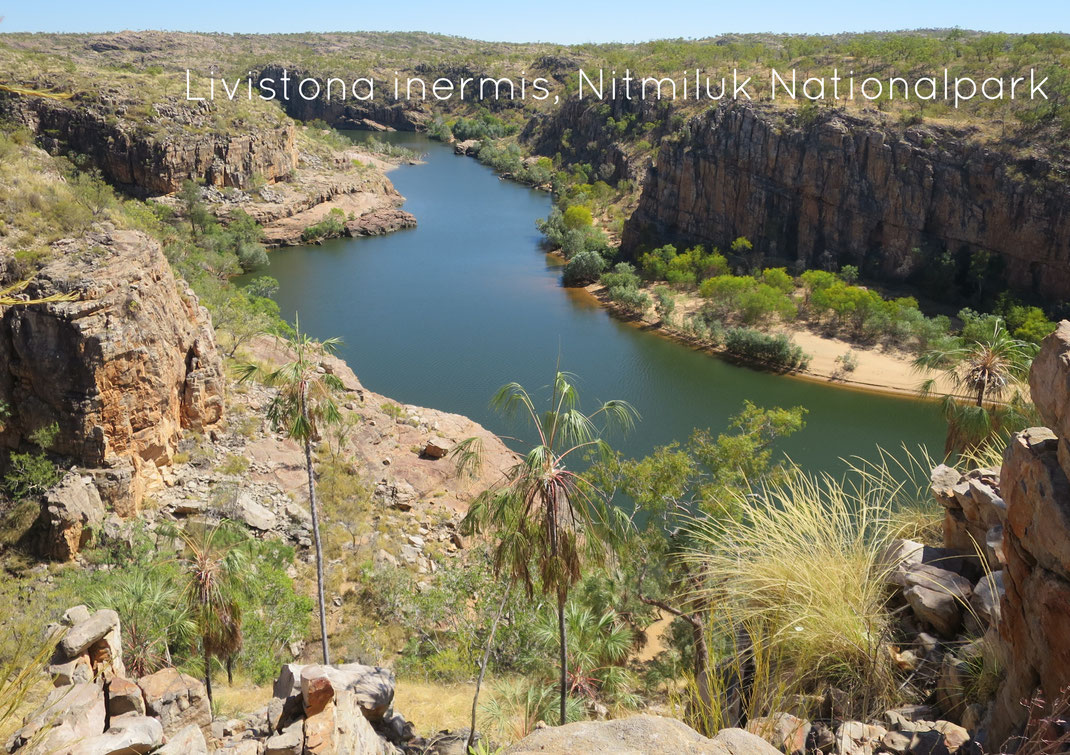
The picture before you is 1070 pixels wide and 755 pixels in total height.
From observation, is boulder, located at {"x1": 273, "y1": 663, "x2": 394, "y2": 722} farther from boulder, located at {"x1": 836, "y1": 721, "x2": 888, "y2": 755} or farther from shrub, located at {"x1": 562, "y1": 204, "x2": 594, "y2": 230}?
shrub, located at {"x1": 562, "y1": 204, "x2": 594, "y2": 230}

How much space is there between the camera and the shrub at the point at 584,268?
5372cm

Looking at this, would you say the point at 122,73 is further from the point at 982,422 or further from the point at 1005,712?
the point at 1005,712

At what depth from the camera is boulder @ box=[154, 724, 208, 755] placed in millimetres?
7398

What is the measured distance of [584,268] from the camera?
176ft

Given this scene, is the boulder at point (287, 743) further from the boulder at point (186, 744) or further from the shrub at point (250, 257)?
the shrub at point (250, 257)

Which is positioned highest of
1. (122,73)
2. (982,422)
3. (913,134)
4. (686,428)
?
(122,73)

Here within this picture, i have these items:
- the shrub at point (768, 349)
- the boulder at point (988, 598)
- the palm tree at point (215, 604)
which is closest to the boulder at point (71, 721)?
the palm tree at point (215, 604)

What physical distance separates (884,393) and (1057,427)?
112 feet

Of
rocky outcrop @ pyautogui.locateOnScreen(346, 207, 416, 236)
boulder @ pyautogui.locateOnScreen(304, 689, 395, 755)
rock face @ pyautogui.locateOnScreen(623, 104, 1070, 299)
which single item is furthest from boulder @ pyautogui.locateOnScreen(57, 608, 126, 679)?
rocky outcrop @ pyautogui.locateOnScreen(346, 207, 416, 236)

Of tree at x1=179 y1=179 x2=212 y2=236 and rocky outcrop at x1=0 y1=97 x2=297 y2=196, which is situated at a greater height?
rocky outcrop at x1=0 y1=97 x2=297 y2=196

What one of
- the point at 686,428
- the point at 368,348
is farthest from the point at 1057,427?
the point at 368,348

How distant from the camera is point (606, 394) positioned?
35.1 m

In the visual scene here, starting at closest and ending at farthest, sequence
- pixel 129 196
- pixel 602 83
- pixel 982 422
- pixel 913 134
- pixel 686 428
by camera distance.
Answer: pixel 982 422 < pixel 686 428 < pixel 913 134 < pixel 129 196 < pixel 602 83

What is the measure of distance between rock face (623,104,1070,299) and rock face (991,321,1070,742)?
46.6 m
